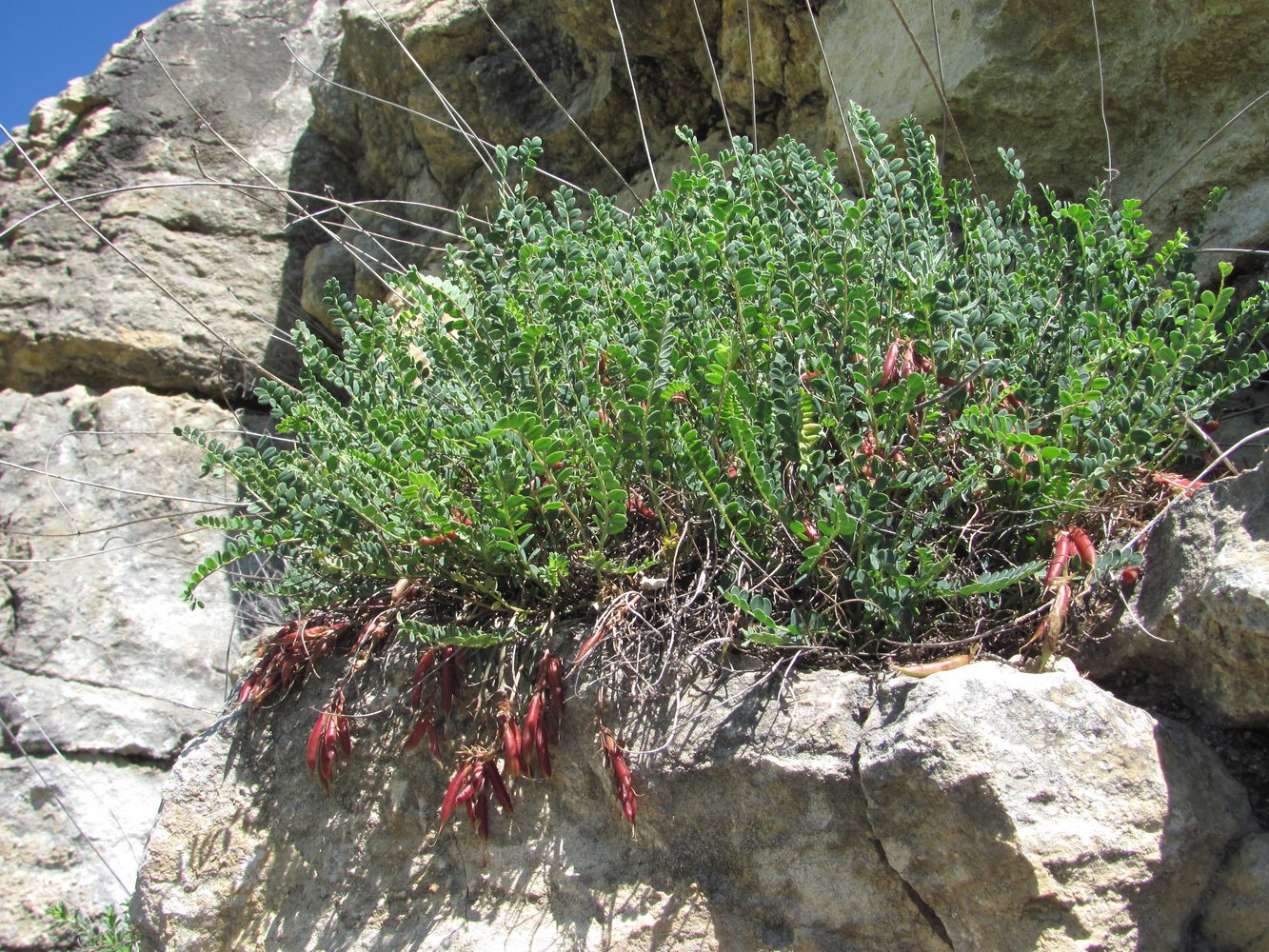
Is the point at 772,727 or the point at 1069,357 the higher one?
the point at 1069,357

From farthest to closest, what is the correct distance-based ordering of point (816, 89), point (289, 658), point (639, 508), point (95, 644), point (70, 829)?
point (95, 644) < point (70, 829) < point (816, 89) < point (289, 658) < point (639, 508)

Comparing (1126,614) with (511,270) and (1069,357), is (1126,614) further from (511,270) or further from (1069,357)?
(511,270)

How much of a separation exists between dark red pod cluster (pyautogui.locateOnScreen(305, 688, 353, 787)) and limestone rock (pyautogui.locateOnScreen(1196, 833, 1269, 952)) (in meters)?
1.83

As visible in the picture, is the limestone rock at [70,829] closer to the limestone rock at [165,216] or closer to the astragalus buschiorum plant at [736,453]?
the limestone rock at [165,216]

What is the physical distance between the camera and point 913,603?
82.5 inches

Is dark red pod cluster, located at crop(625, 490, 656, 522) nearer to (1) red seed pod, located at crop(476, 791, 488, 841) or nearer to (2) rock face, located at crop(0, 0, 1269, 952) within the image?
(2) rock face, located at crop(0, 0, 1269, 952)

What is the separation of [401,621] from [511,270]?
91cm

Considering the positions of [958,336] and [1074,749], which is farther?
[958,336]

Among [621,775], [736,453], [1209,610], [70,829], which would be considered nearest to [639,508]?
[736,453]

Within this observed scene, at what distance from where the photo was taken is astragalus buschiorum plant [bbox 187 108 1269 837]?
82.1 inches

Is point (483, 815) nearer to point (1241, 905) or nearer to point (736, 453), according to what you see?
point (736, 453)

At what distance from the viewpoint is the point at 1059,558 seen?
206 cm

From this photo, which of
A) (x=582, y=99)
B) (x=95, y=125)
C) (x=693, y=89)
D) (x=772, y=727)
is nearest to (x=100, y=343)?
(x=95, y=125)

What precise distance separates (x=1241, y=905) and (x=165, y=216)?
5.48m
